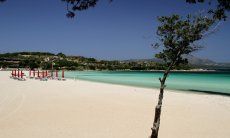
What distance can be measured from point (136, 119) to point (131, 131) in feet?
7.34

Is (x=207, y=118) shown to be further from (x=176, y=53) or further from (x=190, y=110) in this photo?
(x=176, y=53)

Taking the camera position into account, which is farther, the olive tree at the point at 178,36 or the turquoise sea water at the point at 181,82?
the turquoise sea water at the point at 181,82

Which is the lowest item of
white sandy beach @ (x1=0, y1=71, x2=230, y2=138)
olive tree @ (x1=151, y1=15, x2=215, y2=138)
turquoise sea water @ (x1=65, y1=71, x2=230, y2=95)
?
turquoise sea water @ (x1=65, y1=71, x2=230, y2=95)

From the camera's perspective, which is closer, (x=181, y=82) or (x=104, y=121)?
(x=104, y=121)

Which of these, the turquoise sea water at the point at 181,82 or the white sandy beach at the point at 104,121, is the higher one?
the white sandy beach at the point at 104,121

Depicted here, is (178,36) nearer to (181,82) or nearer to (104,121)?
(104,121)

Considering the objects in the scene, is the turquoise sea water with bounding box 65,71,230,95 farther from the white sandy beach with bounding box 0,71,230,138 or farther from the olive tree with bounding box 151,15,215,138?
the olive tree with bounding box 151,15,215,138

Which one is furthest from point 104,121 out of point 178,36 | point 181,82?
point 181,82

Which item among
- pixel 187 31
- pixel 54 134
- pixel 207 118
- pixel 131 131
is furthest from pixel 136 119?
pixel 187 31

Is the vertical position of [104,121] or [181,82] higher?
[104,121]

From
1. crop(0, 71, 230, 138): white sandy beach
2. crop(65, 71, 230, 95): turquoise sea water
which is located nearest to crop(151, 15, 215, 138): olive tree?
crop(0, 71, 230, 138): white sandy beach

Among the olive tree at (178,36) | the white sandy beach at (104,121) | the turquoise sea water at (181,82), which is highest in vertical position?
the olive tree at (178,36)

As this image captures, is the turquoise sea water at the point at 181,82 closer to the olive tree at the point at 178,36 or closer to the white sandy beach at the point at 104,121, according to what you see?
the white sandy beach at the point at 104,121

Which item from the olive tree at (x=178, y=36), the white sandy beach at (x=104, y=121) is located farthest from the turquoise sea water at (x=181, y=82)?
the olive tree at (x=178, y=36)
